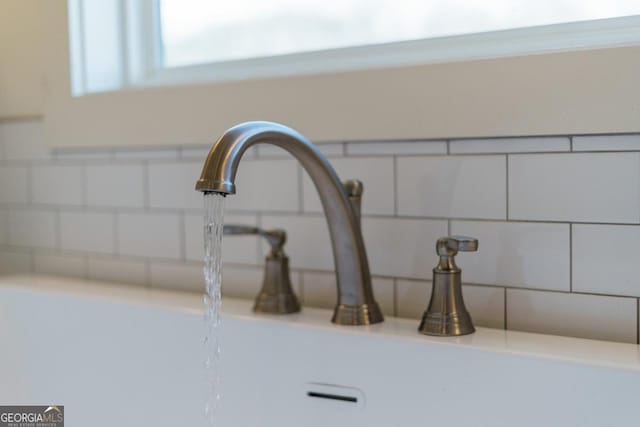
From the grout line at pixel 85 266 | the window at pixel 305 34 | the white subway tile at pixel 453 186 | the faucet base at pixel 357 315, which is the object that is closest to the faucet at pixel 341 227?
the faucet base at pixel 357 315

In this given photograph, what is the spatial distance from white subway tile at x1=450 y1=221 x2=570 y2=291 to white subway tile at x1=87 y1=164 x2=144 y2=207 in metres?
0.58

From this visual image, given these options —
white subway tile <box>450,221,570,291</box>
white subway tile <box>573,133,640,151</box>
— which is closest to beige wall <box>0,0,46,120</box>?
white subway tile <box>450,221,570,291</box>

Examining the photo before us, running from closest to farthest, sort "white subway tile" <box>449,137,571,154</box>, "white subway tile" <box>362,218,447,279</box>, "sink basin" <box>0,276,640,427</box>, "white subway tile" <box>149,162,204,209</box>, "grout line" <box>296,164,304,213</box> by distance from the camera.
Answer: "sink basin" <box>0,276,640,427</box> → "white subway tile" <box>449,137,571,154</box> → "white subway tile" <box>362,218,447,279</box> → "grout line" <box>296,164,304,213</box> → "white subway tile" <box>149,162,204,209</box>

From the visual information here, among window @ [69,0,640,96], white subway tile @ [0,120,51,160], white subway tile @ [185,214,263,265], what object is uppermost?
window @ [69,0,640,96]

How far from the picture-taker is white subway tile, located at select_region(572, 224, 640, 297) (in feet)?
2.85

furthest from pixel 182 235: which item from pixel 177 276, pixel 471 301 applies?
pixel 471 301

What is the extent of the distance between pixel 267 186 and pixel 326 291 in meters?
0.18

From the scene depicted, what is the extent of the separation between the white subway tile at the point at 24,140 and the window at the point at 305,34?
5.6 inches

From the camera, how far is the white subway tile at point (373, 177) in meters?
1.04

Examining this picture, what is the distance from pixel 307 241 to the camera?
1.12 meters

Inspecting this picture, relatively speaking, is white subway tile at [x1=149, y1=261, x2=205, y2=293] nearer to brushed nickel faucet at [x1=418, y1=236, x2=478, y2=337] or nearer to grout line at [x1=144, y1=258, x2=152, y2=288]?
grout line at [x1=144, y1=258, x2=152, y2=288]

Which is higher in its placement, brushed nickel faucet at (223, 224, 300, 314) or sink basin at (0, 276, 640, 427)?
brushed nickel faucet at (223, 224, 300, 314)

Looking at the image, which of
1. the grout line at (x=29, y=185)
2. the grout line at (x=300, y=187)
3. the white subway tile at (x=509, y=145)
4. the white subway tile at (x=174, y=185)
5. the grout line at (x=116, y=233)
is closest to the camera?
the white subway tile at (x=509, y=145)

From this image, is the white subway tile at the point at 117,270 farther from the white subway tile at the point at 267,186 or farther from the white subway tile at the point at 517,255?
the white subway tile at the point at 517,255
